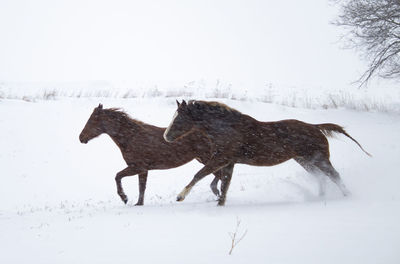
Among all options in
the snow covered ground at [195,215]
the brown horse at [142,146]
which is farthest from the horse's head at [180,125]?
the snow covered ground at [195,215]

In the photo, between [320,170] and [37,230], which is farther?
[320,170]

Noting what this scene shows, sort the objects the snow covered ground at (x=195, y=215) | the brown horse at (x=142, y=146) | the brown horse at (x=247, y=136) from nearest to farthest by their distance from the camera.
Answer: the snow covered ground at (x=195, y=215)
the brown horse at (x=247, y=136)
the brown horse at (x=142, y=146)

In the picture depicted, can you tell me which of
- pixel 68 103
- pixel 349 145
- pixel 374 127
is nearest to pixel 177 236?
pixel 349 145

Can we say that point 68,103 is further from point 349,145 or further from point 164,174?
point 349,145

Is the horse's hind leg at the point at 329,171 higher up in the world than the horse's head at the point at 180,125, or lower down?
lower down

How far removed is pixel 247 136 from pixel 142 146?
224 cm

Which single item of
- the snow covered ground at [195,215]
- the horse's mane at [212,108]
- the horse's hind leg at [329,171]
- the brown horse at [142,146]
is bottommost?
the snow covered ground at [195,215]

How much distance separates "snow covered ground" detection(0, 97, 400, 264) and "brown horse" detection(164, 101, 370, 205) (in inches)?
33.0

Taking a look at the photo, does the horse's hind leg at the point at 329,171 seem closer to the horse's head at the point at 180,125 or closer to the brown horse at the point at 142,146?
the brown horse at the point at 142,146

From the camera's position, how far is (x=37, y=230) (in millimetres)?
4746

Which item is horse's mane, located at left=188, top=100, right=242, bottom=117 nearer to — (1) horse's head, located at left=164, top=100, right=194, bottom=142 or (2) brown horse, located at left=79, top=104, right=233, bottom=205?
(1) horse's head, located at left=164, top=100, right=194, bottom=142

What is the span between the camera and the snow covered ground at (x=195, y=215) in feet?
11.0

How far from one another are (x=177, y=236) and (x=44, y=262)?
1423 mm

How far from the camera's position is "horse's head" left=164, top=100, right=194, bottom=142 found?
6.34m
